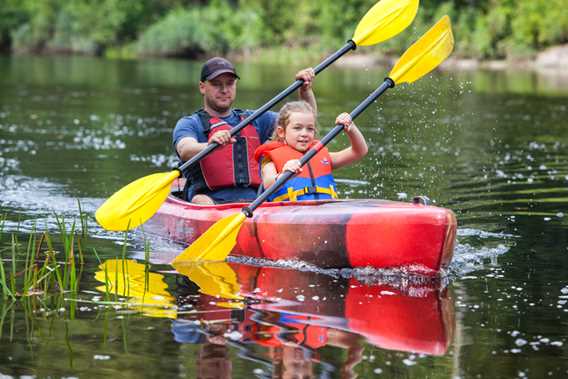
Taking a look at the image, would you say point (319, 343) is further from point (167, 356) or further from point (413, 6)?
point (413, 6)

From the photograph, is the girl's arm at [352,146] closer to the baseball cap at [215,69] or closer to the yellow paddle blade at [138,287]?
the baseball cap at [215,69]

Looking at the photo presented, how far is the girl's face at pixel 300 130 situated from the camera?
7.20m

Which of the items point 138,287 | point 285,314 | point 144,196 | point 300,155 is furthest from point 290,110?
point 285,314

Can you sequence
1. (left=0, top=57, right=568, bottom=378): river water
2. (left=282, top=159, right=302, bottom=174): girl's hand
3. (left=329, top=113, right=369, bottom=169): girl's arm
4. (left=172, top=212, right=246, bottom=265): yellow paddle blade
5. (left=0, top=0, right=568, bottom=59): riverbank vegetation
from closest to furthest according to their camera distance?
1. (left=0, top=57, right=568, bottom=378): river water
2. (left=282, top=159, right=302, bottom=174): girl's hand
3. (left=172, top=212, right=246, bottom=265): yellow paddle blade
4. (left=329, top=113, right=369, bottom=169): girl's arm
5. (left=0, top=0, right=568, bottom=59): riverbank vegetation

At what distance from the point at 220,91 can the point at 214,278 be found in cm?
178

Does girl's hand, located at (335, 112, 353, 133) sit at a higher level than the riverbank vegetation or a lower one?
lower

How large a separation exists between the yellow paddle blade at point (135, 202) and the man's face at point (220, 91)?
78 centimetres

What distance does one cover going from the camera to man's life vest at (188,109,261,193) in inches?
309

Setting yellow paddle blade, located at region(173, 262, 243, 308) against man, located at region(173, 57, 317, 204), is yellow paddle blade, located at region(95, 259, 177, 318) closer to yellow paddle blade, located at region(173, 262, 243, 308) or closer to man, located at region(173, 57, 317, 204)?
yellow paddle blade, located at region(173, 262, 243, 308)

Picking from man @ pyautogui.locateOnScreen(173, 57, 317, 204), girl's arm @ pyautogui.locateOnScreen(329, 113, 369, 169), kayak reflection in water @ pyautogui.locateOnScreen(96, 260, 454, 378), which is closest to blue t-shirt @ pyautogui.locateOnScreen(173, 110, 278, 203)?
man @ pyautogui.locateOnScreen(173, 57, 317, 204)

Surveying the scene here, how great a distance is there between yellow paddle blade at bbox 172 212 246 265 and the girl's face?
0.62 m

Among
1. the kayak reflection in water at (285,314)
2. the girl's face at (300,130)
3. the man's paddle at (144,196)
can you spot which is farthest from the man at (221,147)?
the kayak reflection in water at (285,314)

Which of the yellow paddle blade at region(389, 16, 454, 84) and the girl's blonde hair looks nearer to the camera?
the girl's blonde hair

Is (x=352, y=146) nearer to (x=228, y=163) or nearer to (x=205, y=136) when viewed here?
(x=228, y=163)
